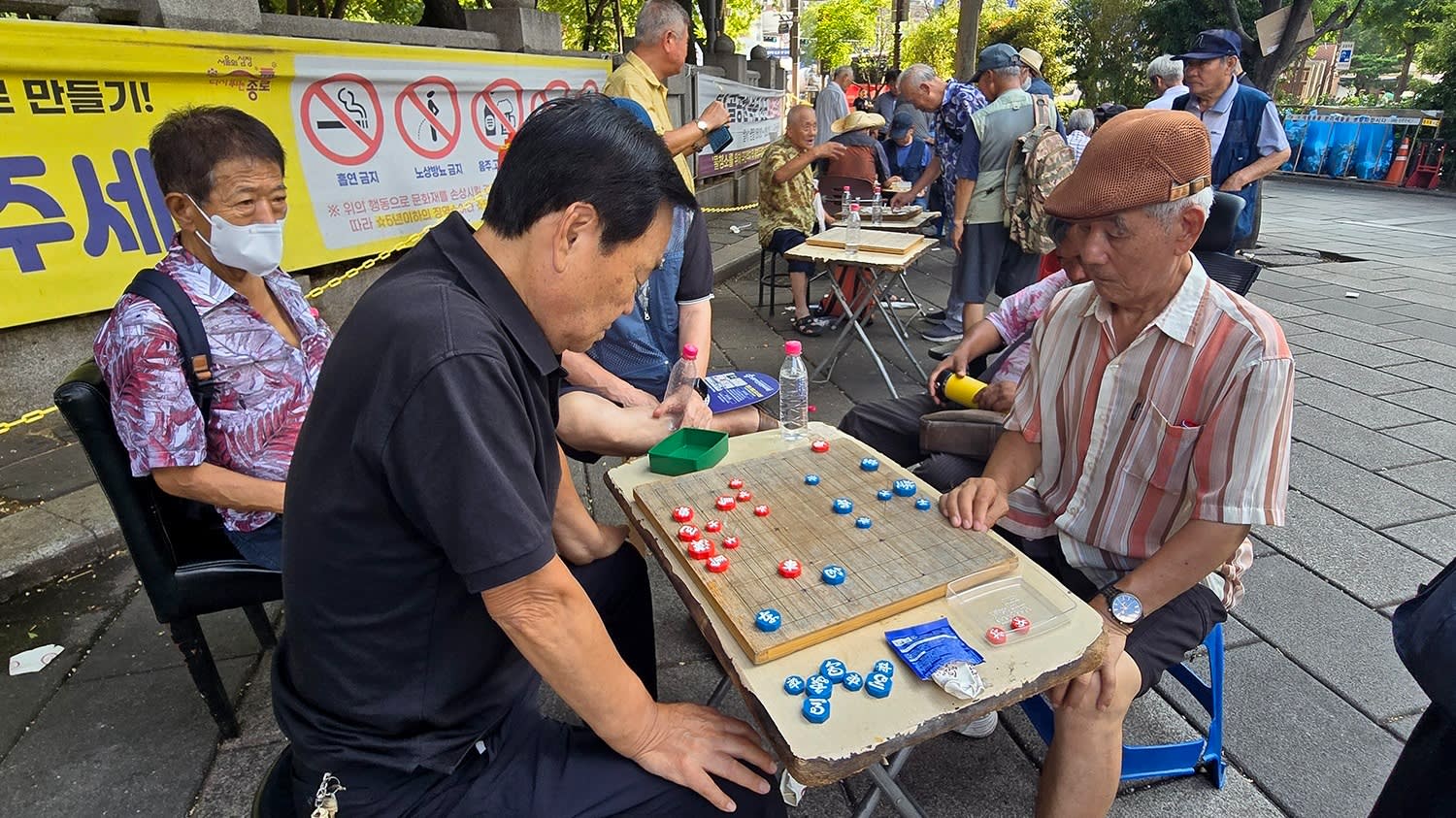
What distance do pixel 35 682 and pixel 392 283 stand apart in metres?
2.32

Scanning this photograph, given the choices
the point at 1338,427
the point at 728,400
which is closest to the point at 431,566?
the point at 728,400

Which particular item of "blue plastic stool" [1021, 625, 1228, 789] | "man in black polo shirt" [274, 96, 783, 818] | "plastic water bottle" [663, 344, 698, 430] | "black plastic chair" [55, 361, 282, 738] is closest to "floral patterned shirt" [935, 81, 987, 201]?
"plastic water bottle" [663, 344, 698, 430]

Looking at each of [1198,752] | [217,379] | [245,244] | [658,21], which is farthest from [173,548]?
[658,21]

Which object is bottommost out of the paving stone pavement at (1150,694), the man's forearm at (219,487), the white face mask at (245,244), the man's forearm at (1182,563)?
the paving stone pavement at (1150,694)

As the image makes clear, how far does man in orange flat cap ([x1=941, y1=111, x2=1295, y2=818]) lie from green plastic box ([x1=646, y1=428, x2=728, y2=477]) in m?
0.55

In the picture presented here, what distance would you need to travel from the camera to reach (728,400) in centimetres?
255

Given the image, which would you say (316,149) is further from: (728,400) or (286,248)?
(728,400)

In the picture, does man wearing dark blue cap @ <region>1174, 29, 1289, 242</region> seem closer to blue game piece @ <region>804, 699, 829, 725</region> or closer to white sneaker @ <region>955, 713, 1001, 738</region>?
white sneaker @ <region>955, 713, 1001, 738</region>

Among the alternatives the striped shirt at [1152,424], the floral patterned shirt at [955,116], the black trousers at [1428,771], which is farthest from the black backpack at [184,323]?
the floral patterned shirt at [955,116]

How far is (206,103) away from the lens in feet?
12.0

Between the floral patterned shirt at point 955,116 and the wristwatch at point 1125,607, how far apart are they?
4.34m

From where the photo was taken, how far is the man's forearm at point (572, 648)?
1.07 metres

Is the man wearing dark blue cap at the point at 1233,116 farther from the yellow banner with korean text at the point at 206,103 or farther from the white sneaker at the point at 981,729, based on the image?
the yellow banner with korean text at the point at 206,103

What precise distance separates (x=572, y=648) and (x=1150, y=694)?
195 centimetres
